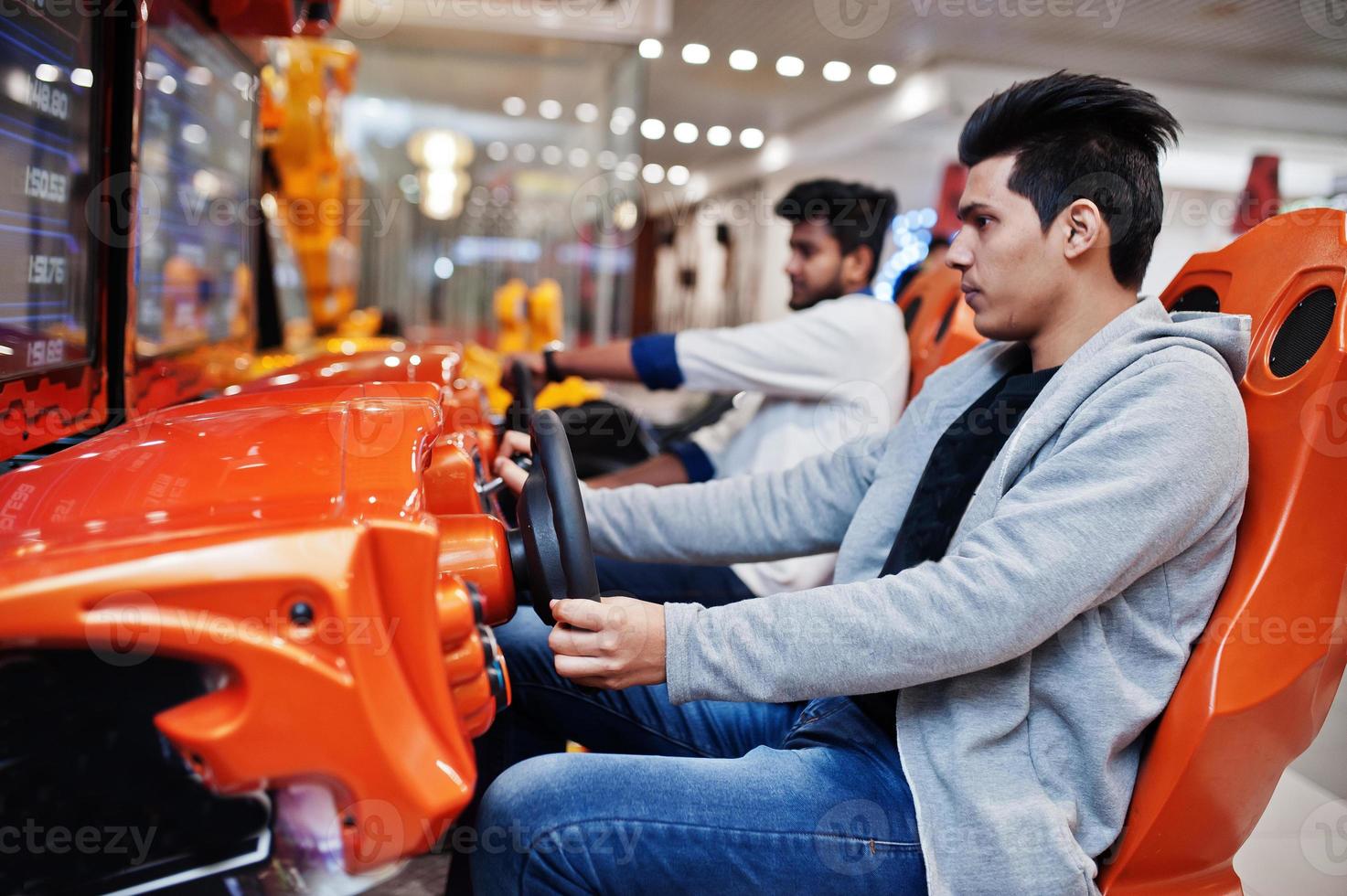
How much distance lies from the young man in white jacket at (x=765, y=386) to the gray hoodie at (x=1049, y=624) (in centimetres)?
88

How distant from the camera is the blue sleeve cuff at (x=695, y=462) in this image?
92.6 inches

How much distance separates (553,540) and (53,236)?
0.82 m

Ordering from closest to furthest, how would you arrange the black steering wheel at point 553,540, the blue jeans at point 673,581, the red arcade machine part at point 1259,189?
the black steering wheel at point 553,540 → the blue jeans at point 673,581 → the red arcade machine part at point 1259,189

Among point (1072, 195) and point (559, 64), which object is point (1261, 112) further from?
Answer: point (1072, 195)

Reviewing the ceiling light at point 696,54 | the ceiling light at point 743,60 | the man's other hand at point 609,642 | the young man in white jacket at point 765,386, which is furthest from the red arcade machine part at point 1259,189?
the man's other hand at point 609,642

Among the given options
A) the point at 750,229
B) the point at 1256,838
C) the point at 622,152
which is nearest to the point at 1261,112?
the point at 622,152

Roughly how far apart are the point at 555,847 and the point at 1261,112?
33.0 ft

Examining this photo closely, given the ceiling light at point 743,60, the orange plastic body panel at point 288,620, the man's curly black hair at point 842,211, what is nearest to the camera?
the orange plastic body panel at point 288,620

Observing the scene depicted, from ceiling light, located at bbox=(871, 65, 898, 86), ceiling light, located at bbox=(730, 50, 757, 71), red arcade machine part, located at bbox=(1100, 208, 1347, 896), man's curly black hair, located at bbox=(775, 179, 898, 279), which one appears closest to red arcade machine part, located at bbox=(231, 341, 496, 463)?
red arcade machine part, located at bbox=(1100, 208, 1347, 896)

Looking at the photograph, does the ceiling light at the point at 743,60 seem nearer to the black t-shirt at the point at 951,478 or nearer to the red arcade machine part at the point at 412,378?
the red arcade machine part at the point at 412,378

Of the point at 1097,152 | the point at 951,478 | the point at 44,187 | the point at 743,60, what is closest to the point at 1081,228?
the point at 1097,152

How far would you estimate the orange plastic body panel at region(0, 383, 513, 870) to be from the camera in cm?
63

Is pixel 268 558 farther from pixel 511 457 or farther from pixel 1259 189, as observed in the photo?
pixel 1259 189

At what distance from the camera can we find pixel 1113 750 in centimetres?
103
